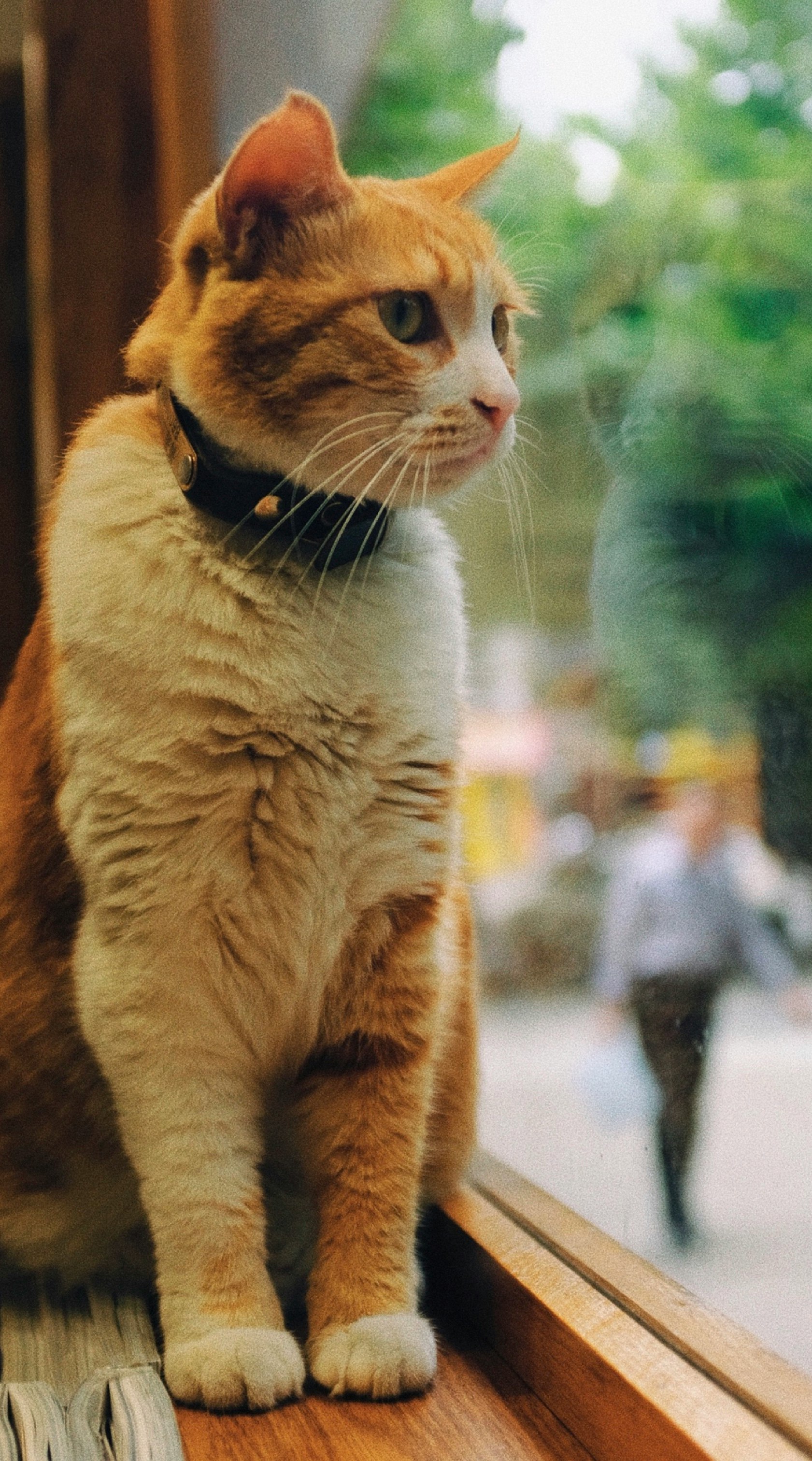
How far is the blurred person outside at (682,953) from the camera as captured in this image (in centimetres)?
102

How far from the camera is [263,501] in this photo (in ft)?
3.29

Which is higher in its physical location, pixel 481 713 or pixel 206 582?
pixel 206 582

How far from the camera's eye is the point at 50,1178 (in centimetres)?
112

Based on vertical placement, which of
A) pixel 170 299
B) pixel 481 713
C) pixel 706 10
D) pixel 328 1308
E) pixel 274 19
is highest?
pixel 274 19

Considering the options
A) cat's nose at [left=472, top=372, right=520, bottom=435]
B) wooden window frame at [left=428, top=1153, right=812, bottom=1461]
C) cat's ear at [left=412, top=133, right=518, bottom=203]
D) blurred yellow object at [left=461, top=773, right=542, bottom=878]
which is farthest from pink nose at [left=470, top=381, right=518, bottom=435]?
wooden window frame at [left=428, top=1153, right=812, bottom=1461]

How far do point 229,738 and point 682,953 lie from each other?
492 millimetres

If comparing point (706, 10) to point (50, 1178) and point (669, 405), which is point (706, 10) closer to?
point (669, 405)

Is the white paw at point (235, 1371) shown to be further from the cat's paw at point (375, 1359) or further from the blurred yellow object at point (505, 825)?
the blurred yellow object at point (505, 825)

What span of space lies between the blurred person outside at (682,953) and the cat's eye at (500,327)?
46cm

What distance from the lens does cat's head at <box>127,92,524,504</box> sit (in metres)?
0.99

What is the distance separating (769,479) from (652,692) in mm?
287

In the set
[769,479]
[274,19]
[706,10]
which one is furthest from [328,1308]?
[274,19]

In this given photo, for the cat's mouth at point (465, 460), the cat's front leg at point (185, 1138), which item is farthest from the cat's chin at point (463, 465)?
the cat's front leg at point (185, 1138)

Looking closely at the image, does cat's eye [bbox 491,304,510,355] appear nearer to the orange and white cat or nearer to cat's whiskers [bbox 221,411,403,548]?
the orange and white cat
